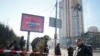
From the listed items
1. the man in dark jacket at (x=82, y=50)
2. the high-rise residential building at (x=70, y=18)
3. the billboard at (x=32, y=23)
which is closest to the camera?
the man in dark jacket at (x=82, y=50)

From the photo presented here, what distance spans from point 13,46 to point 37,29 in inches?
555

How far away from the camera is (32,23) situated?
25.8 meters

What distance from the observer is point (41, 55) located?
15492mm

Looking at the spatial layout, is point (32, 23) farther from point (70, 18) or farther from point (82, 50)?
point (70, 18)

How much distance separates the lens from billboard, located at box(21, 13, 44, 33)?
2500cm

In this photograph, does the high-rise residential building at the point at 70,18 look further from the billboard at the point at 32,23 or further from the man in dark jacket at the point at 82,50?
the man in dark jacket at the point at 82,50

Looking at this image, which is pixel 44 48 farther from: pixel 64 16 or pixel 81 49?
pixel 64 16

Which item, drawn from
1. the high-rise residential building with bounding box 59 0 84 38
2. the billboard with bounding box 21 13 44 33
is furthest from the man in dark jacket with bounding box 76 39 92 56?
the high-rise residential building with bounding box 59 0 84 38

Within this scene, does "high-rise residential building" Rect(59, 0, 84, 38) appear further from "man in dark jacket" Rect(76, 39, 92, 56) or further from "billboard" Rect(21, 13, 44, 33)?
"man in dark jacket" Rect(76, 39, 92, 56)

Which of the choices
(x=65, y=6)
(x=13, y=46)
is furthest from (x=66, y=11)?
(x=13, y=46)

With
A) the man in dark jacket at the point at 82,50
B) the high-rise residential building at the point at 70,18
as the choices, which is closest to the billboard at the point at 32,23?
the man in dark jacket at the point at 82,50

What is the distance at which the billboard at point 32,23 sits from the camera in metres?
25.0

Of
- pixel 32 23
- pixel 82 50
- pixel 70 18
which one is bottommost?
pixel 82 50

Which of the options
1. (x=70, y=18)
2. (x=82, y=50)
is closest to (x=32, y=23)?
(x=82, y=50)
